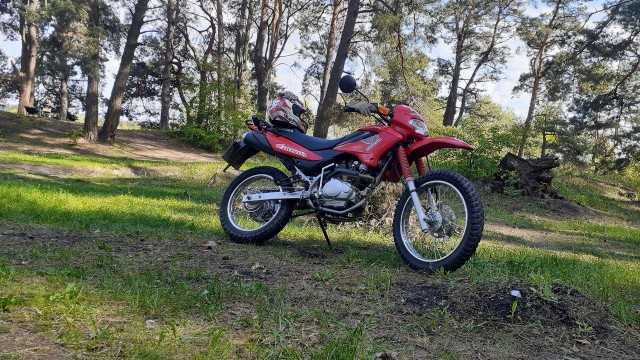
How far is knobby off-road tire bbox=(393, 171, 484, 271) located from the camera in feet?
11.4

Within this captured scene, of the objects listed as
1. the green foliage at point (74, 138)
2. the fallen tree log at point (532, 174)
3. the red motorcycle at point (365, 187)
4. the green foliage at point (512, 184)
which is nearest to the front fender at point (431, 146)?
the red motorcycle at point (365, 187)

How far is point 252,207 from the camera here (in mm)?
4773

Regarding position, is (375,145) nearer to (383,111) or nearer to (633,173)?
(383,111)

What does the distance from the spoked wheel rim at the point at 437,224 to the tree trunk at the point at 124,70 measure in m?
14.6

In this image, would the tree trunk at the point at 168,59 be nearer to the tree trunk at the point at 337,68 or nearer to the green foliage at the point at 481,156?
the tree trunk at the point at 337,68

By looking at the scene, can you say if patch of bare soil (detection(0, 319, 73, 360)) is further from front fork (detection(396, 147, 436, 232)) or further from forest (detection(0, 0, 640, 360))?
front fork (detection(396, 147, 436, 232))

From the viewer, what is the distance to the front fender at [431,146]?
3.81 meters

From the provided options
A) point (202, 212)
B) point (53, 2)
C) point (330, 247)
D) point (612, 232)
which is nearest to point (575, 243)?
point (612, 232)

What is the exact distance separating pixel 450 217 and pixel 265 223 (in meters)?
1.89

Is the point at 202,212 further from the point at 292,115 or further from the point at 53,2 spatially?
the point at 53,2

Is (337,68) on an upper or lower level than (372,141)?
upper

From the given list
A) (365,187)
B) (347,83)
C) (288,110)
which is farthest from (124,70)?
(365,187)

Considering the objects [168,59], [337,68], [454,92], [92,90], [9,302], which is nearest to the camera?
[9,302]

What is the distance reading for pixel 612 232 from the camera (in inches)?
408
